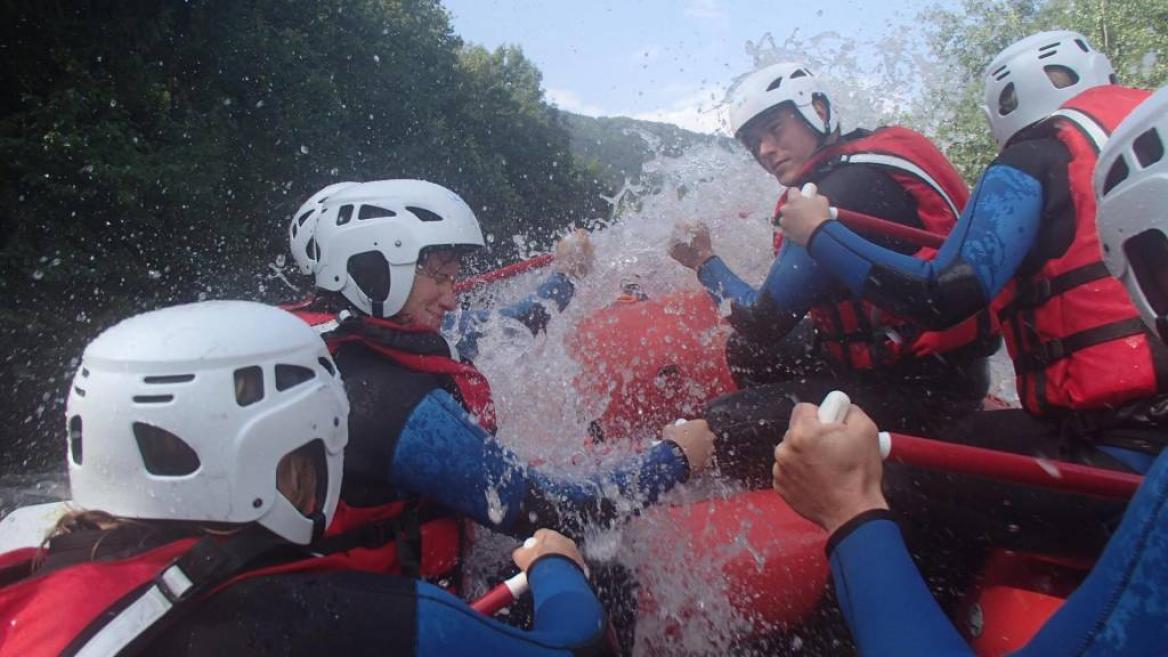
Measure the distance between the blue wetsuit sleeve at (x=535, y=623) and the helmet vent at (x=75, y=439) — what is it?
0.87 metres

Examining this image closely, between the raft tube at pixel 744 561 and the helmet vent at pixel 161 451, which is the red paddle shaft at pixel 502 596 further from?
the helmet vent at pixel 161 451

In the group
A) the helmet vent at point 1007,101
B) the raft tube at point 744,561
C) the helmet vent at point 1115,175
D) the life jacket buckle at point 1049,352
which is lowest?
the raft tube at point 744,561

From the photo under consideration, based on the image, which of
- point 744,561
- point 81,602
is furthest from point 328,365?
point 744,561

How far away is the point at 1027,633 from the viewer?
2.05 metres

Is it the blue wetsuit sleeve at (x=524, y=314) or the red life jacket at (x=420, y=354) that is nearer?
the red life jacket at (x=420, y=354)

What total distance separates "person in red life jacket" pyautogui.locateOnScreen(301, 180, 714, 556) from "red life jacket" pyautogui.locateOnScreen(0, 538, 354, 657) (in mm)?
862

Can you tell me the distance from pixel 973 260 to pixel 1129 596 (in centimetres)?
153

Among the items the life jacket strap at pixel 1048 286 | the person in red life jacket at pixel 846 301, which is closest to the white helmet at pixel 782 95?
the person in red life jacket at pixel 846 301

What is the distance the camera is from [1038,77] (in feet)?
9.24

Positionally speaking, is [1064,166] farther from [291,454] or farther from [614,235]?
[614,235]

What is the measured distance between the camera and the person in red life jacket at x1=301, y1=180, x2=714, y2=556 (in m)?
2.33

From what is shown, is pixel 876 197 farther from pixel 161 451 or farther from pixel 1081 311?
pixel 161 451

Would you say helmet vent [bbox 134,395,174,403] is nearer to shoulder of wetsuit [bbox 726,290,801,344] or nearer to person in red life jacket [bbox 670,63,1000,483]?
person in red life jacket [bbox 670,63,1000,483]

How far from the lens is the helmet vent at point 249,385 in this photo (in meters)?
1.69
